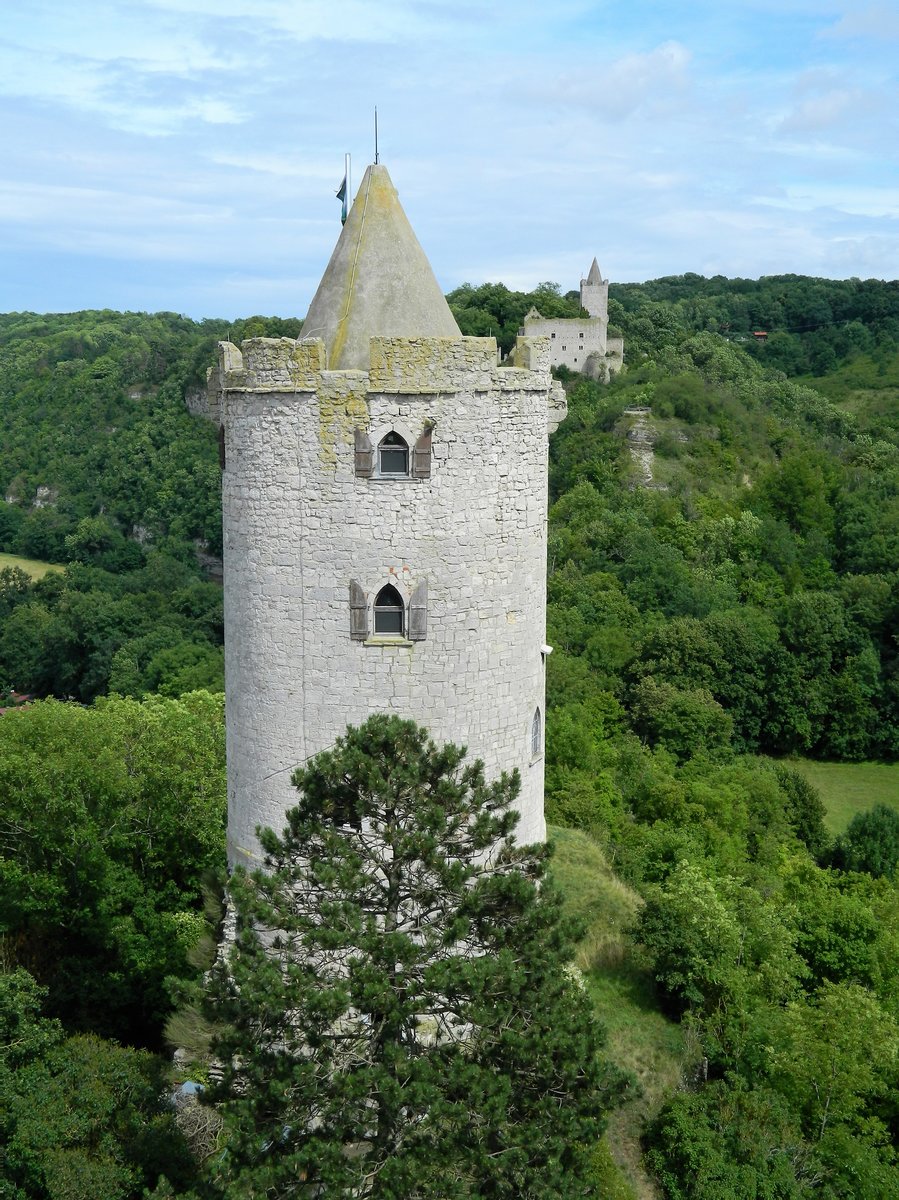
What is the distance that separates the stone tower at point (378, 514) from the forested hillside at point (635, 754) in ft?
11.3

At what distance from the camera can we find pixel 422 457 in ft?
44.9

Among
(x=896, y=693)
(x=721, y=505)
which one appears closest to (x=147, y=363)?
→ (x=721, y=505)

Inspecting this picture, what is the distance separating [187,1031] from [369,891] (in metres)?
5.13

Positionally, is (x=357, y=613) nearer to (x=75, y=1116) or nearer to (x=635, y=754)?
(x=75, y=1116)

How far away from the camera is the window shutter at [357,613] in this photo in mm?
13867

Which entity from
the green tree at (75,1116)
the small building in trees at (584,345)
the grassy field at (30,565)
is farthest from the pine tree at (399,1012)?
the small building in trees at (584,345)

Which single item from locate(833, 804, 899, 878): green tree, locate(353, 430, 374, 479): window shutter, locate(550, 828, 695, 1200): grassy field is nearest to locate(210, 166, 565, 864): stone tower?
locate(353, 430, 374, 479): window shutter

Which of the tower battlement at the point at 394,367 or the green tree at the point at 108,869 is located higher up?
the tower battlement at the point at 394,367

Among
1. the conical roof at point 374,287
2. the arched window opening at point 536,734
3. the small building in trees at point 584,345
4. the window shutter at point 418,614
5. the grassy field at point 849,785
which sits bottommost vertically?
the grassy field at point 849,785

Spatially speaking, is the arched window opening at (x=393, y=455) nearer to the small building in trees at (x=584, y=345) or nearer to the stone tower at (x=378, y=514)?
the stone tower at (x=378, y=514)

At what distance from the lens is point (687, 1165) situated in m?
15.1

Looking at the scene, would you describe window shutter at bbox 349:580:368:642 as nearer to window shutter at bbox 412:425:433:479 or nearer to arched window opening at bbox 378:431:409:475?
arched window opening at bbox 378:431:409:475

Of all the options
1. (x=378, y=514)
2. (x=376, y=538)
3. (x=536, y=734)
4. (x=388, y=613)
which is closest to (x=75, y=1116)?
(x=388, y=613)

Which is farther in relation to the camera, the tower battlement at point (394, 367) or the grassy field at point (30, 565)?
the grassy field at point (30, 565)
